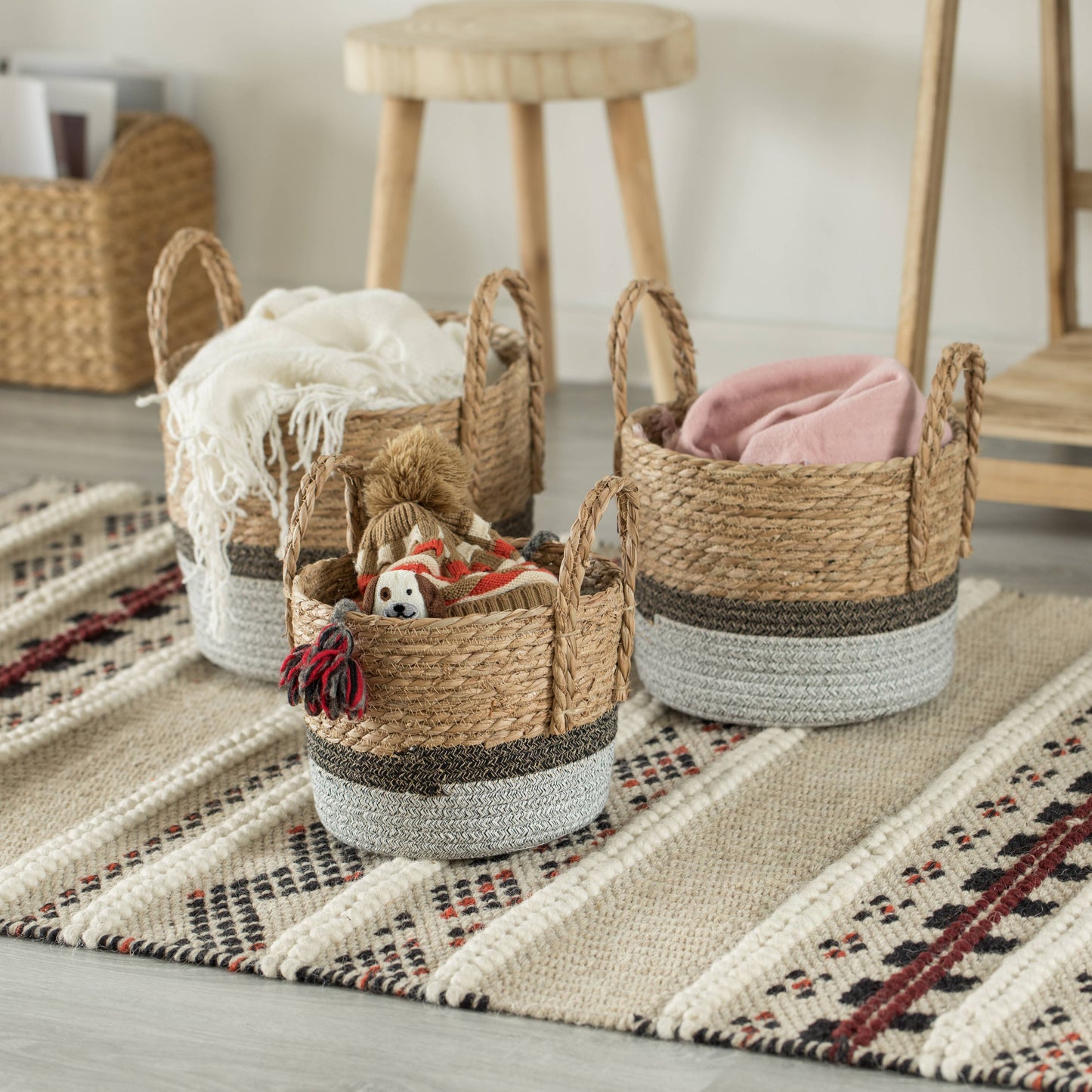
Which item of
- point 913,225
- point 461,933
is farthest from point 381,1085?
point 913,225

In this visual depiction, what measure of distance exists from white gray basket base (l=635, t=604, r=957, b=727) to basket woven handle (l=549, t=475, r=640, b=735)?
15 centimetres

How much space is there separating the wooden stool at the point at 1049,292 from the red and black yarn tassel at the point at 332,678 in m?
0.76

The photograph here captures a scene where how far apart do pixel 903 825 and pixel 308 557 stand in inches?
18.5

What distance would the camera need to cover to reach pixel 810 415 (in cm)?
112

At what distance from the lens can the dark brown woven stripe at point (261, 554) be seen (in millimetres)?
1190

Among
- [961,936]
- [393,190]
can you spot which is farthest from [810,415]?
[393,190]

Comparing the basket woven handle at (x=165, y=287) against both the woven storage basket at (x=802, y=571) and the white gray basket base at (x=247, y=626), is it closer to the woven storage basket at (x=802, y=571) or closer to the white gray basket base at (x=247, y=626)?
the white gray basket base at (x=247, y=626)

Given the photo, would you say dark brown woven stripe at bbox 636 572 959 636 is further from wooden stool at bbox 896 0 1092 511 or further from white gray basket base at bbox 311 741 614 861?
wooden stool at bbox 896 0 1092 511

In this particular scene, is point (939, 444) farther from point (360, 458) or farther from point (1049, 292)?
point (1049, 292)

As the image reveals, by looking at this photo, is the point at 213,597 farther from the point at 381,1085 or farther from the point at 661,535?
the point at 381,1085

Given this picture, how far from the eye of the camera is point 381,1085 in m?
0.79

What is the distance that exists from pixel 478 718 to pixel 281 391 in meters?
0.34

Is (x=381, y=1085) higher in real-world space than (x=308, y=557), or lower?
lower

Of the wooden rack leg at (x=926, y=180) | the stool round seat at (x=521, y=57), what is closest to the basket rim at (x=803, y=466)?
the wooden rack leg at (x=926, y=180)
